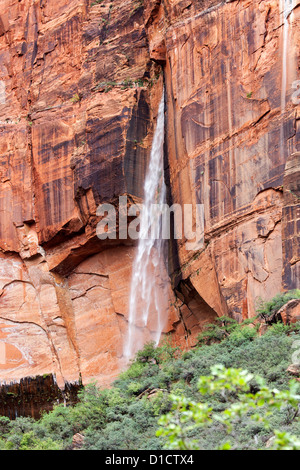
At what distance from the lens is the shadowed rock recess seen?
21375mm

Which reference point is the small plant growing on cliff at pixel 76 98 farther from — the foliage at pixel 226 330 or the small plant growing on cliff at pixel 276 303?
the small plant growing on cliff at pixel 276 303

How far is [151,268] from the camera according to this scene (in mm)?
27984

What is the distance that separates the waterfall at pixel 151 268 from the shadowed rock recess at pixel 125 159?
0.43 metres

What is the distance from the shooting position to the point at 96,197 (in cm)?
2783

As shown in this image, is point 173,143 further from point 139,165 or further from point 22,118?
point 22,118

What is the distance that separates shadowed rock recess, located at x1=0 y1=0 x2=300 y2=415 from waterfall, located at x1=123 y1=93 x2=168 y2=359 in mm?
427

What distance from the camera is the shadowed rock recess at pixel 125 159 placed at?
70.1ft

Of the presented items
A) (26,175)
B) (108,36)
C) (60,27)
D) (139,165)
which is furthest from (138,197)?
(60,27)

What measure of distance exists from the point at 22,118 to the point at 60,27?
503cm

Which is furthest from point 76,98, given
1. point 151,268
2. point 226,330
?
point 226,330

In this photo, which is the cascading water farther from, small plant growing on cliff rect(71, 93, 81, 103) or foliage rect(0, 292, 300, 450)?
small plant growing on cliff rect(71, 93, 81, 103)

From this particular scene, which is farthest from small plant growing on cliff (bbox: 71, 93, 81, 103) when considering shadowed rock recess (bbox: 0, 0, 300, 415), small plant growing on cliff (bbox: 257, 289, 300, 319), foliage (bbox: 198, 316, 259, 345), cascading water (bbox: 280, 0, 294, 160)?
small plant growing on cliff (bbox: 257, 289, 300, 319)

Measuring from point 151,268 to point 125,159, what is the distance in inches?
188

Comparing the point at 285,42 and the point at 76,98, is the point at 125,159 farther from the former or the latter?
the point at 285,42
